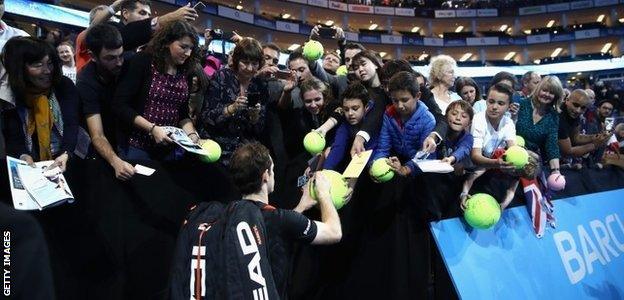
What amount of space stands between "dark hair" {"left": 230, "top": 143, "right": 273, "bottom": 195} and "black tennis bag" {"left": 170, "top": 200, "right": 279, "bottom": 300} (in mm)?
177

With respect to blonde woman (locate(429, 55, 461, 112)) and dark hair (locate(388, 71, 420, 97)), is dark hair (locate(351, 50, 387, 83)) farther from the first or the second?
blonde woman (locate(429, 55, 461, 112))

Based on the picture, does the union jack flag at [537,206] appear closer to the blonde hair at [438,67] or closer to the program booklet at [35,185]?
the blonde hair at [438,67]

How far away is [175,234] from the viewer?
10.3 feet

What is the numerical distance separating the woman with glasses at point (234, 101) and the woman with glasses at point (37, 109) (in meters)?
0.94

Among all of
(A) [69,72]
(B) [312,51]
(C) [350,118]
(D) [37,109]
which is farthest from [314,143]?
(A) [69,72]

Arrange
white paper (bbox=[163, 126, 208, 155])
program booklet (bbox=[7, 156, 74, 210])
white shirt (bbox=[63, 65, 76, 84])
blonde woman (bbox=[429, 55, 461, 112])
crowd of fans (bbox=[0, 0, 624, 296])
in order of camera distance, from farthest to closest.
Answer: white shirt (bbox=[63, 65, 76, 84]), blonde woman (bbox=[429, 55, 461, 112]), white paper (bbox=[163, 126, 208, 155]), crowd of fans (bbox=[0, 0, 624, 296]), program booklet (bbox=[7, 156, 74, 210])

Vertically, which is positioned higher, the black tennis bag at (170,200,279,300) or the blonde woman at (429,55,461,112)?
the blonde woman at (429,55,461,112)

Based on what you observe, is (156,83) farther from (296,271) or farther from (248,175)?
(296,271)

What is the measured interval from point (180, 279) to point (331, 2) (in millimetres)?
39104

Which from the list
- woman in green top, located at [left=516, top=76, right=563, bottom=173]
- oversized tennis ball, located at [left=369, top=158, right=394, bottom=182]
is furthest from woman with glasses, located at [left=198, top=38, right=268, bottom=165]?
woman in green top, located at [left=516, top=76, right=563, bottom=173]

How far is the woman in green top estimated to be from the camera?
4195 mm

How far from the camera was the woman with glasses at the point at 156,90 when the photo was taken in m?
3.07

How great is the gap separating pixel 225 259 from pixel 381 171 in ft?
3.60

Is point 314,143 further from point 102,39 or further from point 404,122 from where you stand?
point 102,39
